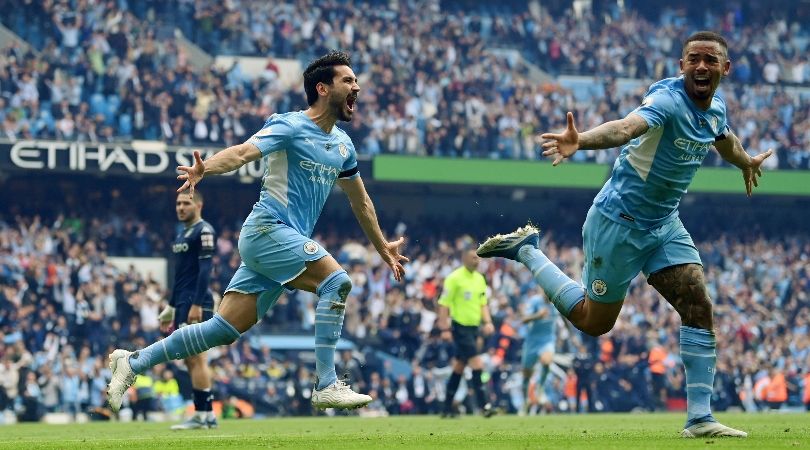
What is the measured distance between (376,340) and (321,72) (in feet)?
58.9

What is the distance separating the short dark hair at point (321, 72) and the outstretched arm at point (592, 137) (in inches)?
104

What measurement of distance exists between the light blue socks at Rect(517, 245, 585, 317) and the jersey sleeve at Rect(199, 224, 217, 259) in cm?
474

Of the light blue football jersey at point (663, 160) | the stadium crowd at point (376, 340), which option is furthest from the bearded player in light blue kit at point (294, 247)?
the stadium crowd at point (376, 340)

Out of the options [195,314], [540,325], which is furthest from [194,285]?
[540,325]

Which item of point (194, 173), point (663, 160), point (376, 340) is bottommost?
point (376, 340)

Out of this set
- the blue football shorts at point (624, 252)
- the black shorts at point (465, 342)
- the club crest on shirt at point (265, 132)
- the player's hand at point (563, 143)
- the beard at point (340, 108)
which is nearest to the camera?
the player's hand at point (563, 143)

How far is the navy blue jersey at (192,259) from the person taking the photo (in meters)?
14.0

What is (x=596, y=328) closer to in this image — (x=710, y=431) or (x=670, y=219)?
(x=670, y=219)

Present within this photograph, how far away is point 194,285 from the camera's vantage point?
1426 cm

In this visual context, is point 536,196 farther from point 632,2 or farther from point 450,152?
point 632,2

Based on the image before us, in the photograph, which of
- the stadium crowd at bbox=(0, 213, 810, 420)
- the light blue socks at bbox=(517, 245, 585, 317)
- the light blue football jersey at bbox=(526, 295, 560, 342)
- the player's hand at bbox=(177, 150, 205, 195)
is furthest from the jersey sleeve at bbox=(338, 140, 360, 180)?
the stadium crowd at bbox=(0, 213, 810, 420)

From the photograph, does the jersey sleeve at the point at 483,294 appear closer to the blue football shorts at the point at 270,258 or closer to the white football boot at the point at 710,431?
the blue football shorts at the point at 270,258

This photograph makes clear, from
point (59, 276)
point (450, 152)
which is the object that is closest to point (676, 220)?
point (59, 276)

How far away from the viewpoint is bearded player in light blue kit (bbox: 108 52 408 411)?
31.5 feet
